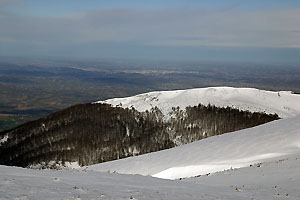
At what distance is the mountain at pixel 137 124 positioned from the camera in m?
82.4

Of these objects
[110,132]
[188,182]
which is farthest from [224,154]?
[110,132]

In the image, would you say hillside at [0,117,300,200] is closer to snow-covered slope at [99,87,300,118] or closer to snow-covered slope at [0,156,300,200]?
snow-covered slope at [0,156,300,200]

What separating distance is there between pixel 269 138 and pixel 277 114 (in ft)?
Result: 234

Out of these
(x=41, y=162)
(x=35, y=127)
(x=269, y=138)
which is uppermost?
(x=35, y=127)

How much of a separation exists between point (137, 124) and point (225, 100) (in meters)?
35.9

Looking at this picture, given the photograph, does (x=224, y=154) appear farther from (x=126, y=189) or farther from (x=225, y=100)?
(x=225, y=100)

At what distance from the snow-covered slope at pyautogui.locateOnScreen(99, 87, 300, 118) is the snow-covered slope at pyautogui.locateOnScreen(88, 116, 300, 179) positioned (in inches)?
2391

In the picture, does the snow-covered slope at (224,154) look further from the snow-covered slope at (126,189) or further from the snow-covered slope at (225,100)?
the snow-covered slope at (225,100)

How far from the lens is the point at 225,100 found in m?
106

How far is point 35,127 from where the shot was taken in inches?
4023

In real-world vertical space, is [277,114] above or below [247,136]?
above

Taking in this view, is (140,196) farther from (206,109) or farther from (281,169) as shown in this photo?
(206,109)

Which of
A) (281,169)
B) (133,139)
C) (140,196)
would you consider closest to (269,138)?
(281,169)

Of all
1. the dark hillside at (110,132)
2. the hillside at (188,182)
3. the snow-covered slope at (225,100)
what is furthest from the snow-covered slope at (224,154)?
the snow-covered slope at (225,100)
